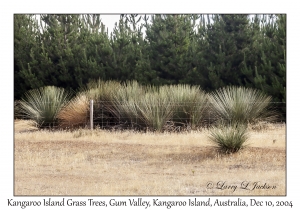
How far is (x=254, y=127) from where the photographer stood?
14859 mm

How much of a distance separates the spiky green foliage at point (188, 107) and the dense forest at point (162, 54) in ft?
12.8

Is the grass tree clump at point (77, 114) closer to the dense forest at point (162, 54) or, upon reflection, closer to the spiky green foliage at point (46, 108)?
the spiky green foliage at point (46, 108)

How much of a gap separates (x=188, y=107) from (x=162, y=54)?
23.2ft

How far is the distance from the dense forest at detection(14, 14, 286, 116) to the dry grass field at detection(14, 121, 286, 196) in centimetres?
589

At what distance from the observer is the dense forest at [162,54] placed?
19422 millimetres

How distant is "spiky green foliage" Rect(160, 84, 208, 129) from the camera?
A: 48.4 feet

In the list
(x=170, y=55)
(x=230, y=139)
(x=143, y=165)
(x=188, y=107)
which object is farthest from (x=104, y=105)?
(x=170, y=55)

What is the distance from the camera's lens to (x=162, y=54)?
21516mm

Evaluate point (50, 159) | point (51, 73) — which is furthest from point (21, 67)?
point (50, 159)

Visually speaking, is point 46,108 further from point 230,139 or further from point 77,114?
point 230,139

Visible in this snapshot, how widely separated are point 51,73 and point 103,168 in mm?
14117

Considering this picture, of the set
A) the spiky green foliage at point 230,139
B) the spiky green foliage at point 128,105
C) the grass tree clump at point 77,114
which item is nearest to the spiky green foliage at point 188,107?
the spiky green foliage at point 128,105

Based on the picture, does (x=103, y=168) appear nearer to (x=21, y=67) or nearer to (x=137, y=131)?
(x=137, y=131)

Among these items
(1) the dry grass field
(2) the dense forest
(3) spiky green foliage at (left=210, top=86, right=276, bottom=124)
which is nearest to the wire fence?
(3) spiky green foliage at (left=210, top=86, right=276, bottom=124)
